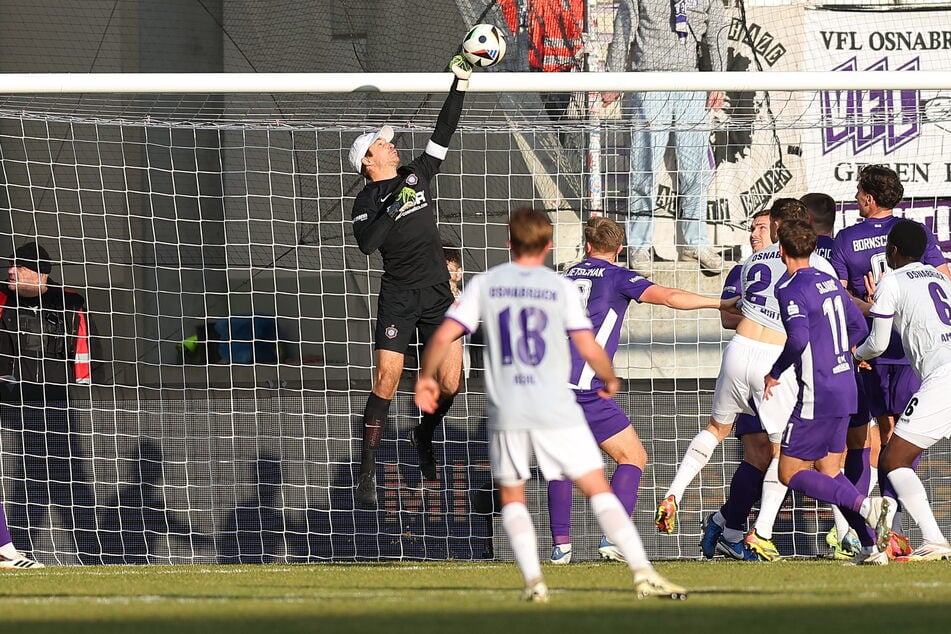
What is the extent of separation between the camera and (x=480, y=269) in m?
11.5

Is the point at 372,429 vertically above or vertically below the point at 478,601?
above

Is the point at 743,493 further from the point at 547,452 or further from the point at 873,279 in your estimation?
the point at 547,452

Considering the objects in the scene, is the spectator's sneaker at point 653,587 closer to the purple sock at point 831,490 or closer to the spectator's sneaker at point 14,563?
the purple sock at point 831,490

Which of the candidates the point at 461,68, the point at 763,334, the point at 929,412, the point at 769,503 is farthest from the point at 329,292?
the point at 929,412

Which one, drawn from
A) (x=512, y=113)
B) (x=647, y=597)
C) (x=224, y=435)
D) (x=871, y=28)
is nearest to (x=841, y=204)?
(x=871, y=28)

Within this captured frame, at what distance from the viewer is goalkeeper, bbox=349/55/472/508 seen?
787 cm

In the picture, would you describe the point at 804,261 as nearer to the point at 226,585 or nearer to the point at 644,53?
the point at 226,585

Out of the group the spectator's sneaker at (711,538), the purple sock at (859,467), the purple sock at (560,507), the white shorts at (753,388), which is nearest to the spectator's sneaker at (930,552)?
the white shorts at (753,388)

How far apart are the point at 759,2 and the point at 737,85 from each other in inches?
171

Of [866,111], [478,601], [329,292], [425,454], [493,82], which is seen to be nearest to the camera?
[478,601]

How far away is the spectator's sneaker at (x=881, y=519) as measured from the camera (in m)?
6.45

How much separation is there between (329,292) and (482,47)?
4611 mm

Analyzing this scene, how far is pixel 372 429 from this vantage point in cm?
806

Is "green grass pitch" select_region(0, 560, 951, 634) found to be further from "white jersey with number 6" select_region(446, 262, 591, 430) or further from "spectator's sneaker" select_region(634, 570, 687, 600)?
"white jersey with number 6" select_region(446, 262, 591, 430)
